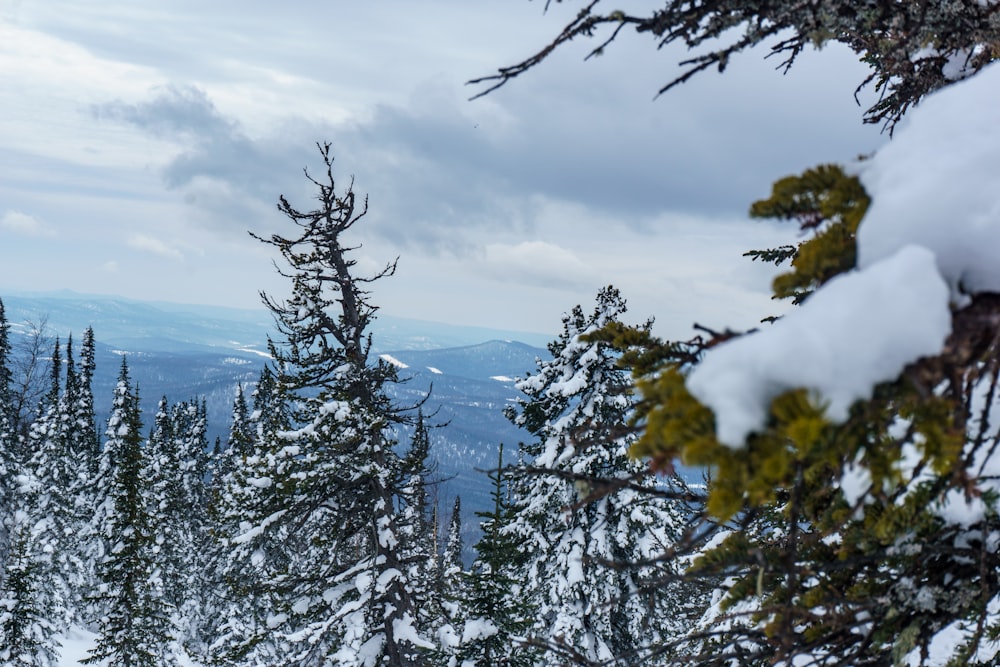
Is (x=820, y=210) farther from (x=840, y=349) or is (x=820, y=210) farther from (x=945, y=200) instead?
(x=840, y=349)

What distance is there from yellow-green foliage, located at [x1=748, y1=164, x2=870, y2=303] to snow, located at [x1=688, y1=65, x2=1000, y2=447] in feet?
0.18

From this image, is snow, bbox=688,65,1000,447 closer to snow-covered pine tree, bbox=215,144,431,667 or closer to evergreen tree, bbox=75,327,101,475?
snow-covered pine tree, bbox=215,144,431,667

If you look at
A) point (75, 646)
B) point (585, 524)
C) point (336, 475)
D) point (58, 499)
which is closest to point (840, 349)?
point (336, 475)

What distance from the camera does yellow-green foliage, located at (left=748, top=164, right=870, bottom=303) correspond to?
6.25ft

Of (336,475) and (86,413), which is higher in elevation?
(336,475)

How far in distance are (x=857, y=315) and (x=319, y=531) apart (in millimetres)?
13842

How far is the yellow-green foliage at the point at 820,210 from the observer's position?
191cm

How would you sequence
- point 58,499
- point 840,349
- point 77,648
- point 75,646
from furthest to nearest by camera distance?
point 75,646 → point 77,648 → point 58,499 → point 840,349

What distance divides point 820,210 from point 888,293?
467mm

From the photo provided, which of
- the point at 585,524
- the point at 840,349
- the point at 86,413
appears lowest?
the point at 86,413

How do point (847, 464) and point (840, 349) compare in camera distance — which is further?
point (847, 464)

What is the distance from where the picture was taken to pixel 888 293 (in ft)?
5.40

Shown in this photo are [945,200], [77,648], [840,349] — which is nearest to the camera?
[840,349]

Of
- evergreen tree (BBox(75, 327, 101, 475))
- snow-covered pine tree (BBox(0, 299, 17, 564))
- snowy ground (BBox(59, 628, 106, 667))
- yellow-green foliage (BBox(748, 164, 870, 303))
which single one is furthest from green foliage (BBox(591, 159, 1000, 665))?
evergreen tree (BBox(75, 327, 101, 475))
